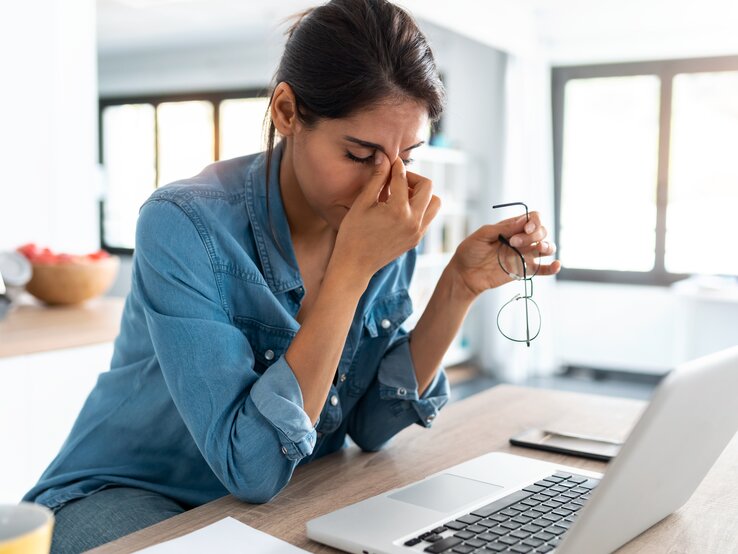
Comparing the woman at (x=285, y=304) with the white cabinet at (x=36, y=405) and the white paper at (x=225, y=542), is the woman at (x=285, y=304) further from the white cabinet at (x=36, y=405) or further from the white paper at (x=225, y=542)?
the white cabinet at (x=36, y=405)

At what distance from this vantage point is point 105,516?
0.97 meters

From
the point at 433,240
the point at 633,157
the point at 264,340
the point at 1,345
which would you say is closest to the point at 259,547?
the point at 264,340

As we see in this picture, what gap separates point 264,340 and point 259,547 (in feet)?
1.15

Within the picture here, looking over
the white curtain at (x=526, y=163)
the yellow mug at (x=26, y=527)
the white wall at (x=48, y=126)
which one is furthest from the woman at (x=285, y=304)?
the white curtain at (x=526, y=163)

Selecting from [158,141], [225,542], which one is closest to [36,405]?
[225,542]

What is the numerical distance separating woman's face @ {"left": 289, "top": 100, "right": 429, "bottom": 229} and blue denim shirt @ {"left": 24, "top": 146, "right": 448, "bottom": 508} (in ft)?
0.25

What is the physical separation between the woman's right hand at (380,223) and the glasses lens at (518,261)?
0.17 metres

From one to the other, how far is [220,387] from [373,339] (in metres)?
0.35

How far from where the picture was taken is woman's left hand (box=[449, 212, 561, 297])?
1131mm

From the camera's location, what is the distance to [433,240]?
5273mm

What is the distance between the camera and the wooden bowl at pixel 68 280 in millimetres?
2480

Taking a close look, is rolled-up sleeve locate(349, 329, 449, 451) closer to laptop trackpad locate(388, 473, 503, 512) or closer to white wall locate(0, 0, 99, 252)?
laptop trackpad locate(388, 473, 503, 512)

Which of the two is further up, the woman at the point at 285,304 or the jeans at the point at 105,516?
the woman at the point at 285,304

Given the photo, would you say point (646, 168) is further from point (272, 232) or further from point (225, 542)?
point (225, 542)
